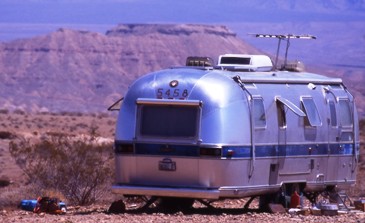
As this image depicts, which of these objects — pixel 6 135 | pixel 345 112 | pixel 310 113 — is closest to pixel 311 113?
pixel 310 113

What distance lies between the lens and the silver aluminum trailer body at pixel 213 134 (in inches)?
689

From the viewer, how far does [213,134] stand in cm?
1738

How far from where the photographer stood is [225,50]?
12694 centimetres

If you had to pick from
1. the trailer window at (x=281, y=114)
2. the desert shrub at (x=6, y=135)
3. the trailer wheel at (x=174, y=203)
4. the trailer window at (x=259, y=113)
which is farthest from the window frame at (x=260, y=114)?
the desert shrub at (x=6, y=135)

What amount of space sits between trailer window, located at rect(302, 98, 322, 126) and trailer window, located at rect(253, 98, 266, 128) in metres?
1.07

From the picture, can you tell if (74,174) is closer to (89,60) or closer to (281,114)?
(281,114)

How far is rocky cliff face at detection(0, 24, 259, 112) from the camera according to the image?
11744cm

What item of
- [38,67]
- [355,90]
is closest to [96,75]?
[38,67]

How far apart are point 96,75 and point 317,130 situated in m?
106

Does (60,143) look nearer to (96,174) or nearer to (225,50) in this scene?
(96,174)

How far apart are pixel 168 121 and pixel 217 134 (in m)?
0.85

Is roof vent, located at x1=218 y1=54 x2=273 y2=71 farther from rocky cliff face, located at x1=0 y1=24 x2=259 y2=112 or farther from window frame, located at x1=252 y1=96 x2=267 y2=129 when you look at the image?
rocky cliff face, located at x1=0 y1=24 x2=259 y2=112

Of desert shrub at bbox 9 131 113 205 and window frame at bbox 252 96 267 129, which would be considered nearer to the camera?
window frame at bbox 252 96 267 129

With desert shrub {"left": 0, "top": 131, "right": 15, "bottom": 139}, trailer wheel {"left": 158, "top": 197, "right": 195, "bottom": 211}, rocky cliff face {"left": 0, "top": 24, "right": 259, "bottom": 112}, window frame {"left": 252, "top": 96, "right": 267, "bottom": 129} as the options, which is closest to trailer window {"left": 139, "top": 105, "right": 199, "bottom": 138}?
window frame {"left": 252, "top": 96, "right": 267, "bottom": 129}
